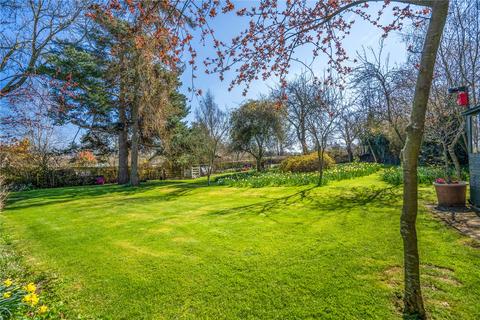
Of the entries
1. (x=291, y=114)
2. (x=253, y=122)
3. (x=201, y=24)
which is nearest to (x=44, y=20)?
(x=201, y=24)

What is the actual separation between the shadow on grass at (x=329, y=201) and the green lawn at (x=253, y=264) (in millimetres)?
252

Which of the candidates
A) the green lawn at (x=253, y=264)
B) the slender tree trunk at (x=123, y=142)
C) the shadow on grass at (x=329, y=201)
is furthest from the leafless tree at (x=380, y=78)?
the slender tree trunk at (x=123, y=142)

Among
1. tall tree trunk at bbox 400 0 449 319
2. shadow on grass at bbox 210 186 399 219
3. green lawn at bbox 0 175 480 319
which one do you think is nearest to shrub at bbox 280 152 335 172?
shadow on grass at bbox 210 186 399 219

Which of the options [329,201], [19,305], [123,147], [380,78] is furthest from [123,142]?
[19,305]

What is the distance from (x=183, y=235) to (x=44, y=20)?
8117 millimetres

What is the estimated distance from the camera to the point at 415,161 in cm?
212

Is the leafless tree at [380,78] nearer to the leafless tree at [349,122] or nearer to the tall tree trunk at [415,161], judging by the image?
the leafless tree at [349,122]

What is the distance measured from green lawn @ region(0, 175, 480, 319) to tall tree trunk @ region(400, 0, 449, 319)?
23 cm

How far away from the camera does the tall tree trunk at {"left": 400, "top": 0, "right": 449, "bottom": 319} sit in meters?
2.06

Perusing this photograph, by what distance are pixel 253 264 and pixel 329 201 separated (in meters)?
4.49

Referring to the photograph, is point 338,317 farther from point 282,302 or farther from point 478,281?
point 478,281

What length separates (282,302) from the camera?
2.51 metres

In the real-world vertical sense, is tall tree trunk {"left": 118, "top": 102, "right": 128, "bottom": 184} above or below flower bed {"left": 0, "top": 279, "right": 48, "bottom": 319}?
above

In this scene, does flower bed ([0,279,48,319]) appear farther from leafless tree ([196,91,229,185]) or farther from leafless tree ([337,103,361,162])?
leafless tree ([196,91,229,185])
